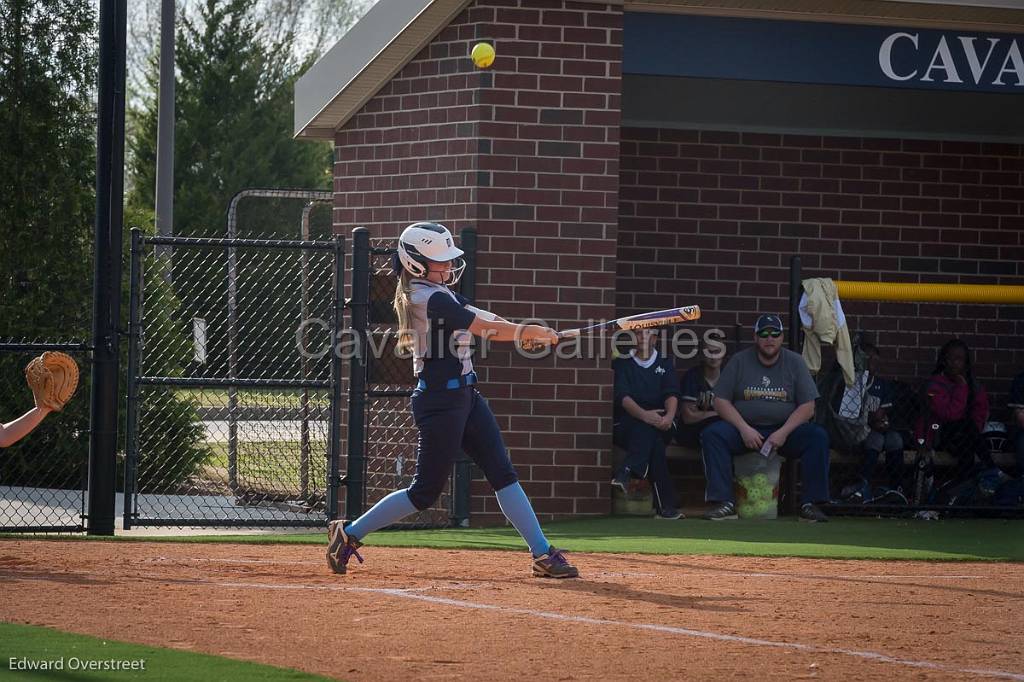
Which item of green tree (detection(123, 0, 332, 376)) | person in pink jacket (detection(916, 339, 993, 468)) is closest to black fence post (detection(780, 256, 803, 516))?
person in pink jacket (detection(916, 339, 993, 468))

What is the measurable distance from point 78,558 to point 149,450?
4.94m

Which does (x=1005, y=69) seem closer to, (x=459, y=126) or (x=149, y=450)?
(x=459, y=126)

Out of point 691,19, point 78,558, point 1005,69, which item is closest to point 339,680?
point 78,558

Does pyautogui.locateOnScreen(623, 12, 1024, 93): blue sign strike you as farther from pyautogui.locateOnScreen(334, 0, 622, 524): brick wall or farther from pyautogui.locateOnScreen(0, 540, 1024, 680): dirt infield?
pyautogui.locateOnScreen(0, 540, 1024, 680): dirt infield

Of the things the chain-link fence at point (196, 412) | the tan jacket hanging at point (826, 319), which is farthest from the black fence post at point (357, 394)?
the tan jacket hanging at point (826, 319)

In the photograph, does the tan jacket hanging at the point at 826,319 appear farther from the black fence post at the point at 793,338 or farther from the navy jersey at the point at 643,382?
the navy jersey at the point at 643,382

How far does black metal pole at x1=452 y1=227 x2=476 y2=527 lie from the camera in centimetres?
1106

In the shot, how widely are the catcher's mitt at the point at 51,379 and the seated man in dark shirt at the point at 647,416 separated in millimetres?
4807

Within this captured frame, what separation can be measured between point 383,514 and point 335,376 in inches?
110

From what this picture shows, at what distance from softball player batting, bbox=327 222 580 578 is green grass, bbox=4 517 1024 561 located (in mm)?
1501

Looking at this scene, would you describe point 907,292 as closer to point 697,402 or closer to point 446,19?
point 697,402

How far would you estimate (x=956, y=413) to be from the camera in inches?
481

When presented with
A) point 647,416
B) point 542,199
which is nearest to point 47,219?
point 542,199
